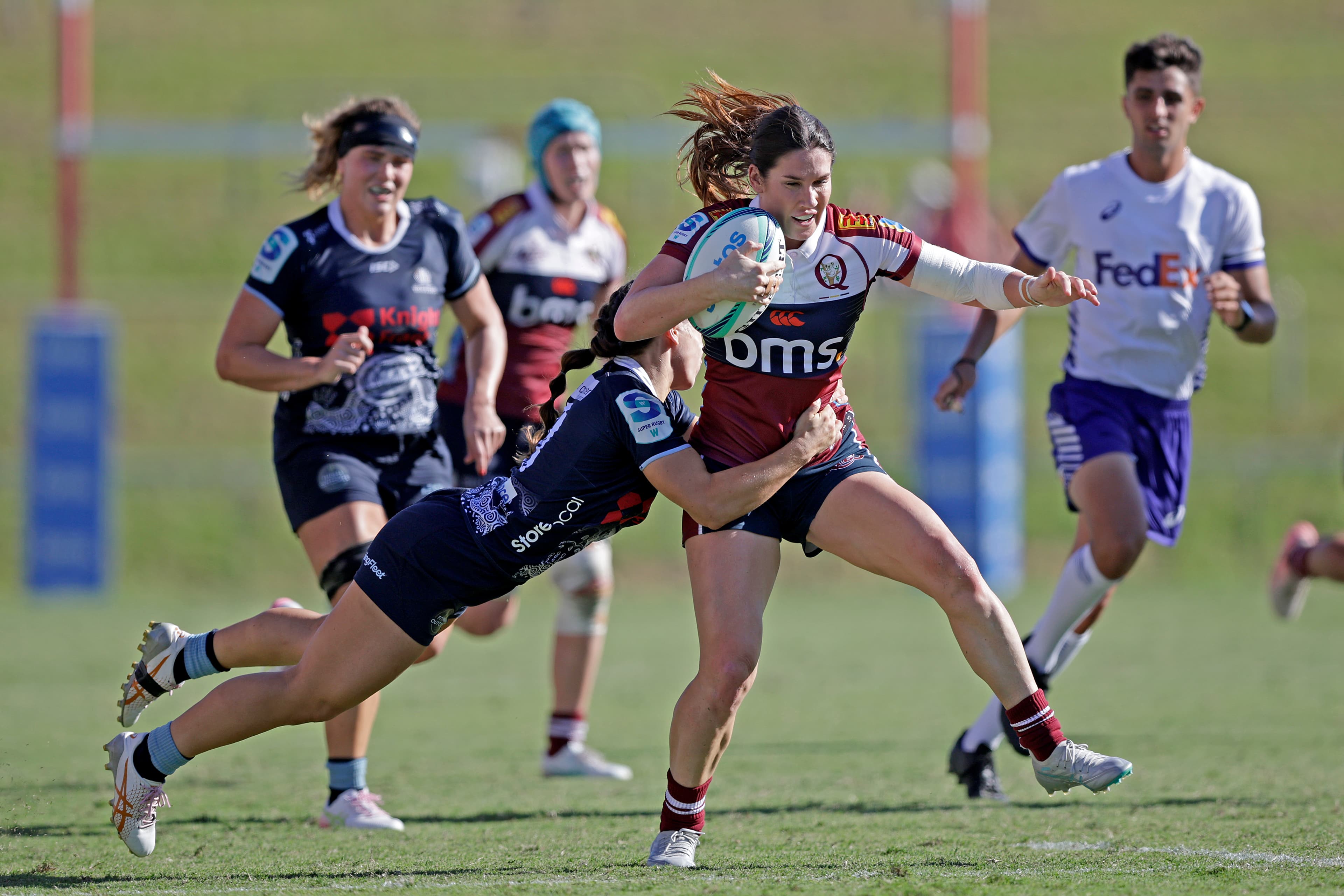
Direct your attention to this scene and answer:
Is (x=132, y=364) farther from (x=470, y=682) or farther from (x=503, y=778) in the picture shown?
(x=503, y=778)

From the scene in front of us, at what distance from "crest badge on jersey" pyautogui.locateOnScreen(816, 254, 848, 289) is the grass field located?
148 cm

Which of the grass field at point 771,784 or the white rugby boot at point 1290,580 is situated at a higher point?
the white rugby boot at point 1290,580

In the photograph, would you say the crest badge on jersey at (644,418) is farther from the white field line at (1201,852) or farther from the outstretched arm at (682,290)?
the white field line at (1201,852)

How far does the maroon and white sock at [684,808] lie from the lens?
3.99 m

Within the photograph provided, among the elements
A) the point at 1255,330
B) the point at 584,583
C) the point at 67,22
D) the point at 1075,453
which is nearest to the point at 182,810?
the point at 584,583

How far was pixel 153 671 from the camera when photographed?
4.41m

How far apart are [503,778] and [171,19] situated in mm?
34322

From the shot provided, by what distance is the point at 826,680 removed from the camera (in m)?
8.37

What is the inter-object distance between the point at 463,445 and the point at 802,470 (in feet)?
7.99

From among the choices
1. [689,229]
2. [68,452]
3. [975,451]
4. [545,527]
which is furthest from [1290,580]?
[68,452]

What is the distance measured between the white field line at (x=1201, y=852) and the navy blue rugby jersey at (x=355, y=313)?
2.43 meters

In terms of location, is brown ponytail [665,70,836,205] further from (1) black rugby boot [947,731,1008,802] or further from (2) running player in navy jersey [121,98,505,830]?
(1) black rugby boot [947,731,1008,802]

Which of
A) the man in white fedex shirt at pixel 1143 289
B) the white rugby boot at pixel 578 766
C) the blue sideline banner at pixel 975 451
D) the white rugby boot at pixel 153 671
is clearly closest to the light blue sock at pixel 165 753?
the white rugby boot at pixel 153 671

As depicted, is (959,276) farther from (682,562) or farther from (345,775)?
(682,562)
